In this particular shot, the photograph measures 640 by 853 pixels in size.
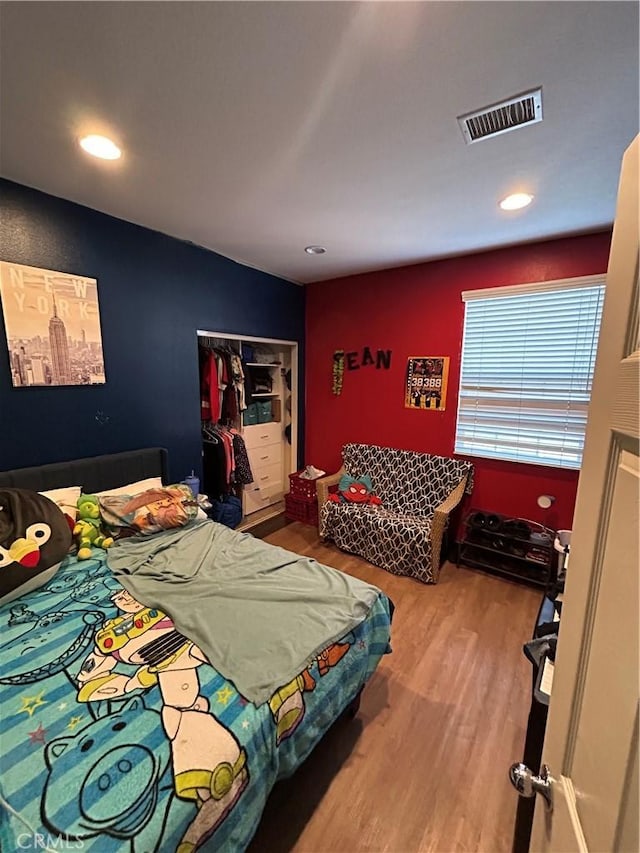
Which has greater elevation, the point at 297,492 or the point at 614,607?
the point at 614,607

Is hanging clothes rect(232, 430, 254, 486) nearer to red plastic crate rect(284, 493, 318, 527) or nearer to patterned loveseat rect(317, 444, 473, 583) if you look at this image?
red plastic crate rect(284, 493, 318, 527)

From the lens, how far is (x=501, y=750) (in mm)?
1519

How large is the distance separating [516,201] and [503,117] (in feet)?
2.53

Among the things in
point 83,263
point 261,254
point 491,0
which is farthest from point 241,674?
point 261,254

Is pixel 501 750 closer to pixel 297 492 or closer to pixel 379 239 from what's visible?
pixel 297 492

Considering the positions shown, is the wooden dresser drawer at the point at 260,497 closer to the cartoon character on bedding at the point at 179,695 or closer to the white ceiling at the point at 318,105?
the cartoon character on bedding at the point at 179,695

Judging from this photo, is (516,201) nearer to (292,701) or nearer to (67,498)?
(292,701)

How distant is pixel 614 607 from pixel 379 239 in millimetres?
2680

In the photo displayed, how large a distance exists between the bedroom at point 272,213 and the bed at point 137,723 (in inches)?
32.2

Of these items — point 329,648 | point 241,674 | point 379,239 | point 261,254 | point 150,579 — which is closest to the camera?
point 241,674

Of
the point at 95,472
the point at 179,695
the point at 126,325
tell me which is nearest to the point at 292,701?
the point at 179,695

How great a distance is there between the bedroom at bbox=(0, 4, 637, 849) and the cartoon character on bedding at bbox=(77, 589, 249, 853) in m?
1.00

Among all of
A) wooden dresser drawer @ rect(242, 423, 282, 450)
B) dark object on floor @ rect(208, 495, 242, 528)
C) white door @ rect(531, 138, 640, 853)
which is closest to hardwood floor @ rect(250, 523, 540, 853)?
white door @ rect(531, 138, 640, 853)

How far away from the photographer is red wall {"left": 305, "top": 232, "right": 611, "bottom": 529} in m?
2.70
